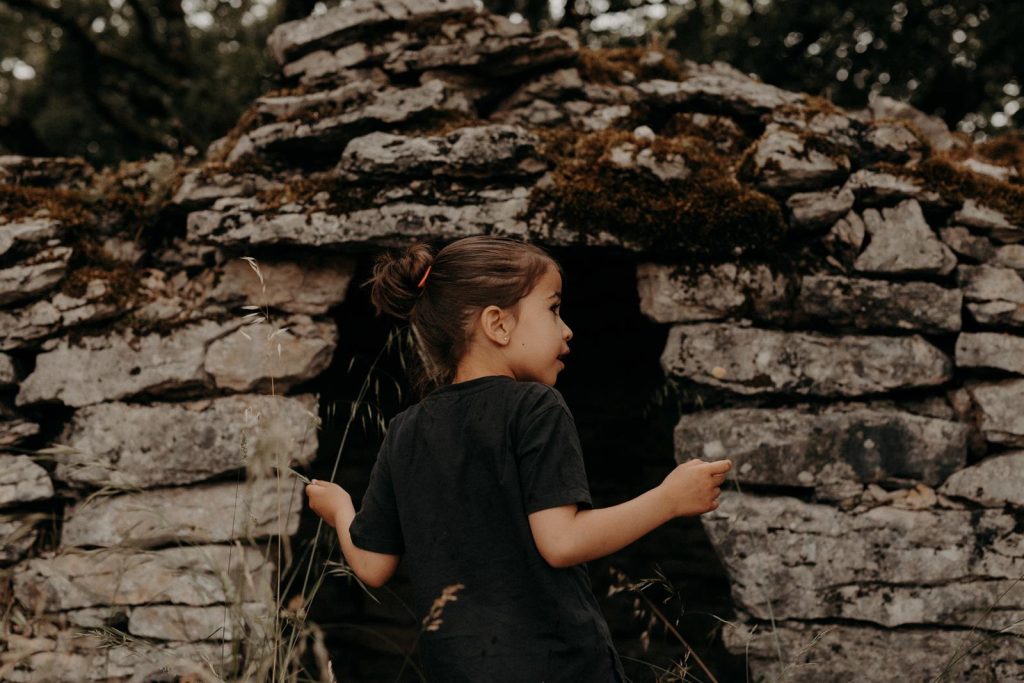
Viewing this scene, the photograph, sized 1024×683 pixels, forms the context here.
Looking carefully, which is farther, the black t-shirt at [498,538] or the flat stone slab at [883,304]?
the flat stone slab at [883,304]

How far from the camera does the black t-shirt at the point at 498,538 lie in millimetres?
1763

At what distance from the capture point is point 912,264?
3.45m

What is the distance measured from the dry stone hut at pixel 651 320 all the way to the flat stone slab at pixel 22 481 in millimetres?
11

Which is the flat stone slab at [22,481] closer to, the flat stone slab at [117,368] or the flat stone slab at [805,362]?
the flat stone slab at [117,368]

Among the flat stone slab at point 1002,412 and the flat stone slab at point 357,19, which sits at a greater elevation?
the flat stone slab at point 357,19

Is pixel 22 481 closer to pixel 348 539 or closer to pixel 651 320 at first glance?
pixel 348 539

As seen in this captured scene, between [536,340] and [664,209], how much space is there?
165 cm

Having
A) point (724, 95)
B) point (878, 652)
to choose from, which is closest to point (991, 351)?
point (878, 652)

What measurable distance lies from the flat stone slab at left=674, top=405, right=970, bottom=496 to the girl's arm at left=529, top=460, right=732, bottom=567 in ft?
5.55

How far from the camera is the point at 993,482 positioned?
327cm

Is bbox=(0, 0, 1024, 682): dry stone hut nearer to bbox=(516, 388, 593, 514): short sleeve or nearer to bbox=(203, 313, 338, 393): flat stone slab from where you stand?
bbox=(203, 313, 338, 393): flat stone slab

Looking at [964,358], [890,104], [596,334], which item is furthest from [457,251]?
[890,104]

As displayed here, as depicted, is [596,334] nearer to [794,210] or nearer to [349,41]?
[794,210]

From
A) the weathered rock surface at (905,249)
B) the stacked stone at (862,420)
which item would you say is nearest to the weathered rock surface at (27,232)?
the stacked stone at (862,420)
